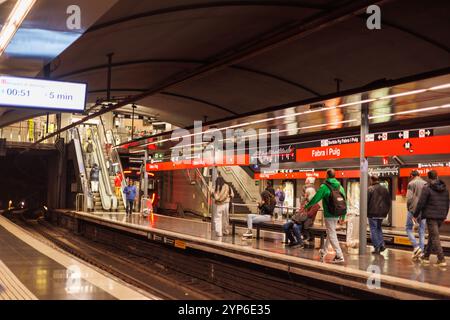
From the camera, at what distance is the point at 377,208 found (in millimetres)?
9375

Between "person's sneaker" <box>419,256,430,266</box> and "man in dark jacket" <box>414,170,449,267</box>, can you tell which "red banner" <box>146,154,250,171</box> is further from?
"man in dark jacket" <box>414,170,449,267</box>

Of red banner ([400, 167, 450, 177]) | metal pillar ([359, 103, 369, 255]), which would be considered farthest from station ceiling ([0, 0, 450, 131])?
red banner ([400, 167, 450, 177])

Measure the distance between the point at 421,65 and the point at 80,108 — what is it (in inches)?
277

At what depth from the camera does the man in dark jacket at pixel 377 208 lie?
9336mm

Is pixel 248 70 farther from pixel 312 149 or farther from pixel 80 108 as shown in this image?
pixel 80 108

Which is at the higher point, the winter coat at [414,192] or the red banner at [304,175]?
the red banner at [304,175]

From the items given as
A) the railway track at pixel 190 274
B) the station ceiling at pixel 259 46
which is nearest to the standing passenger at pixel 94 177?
the railway track at pixel 190 274

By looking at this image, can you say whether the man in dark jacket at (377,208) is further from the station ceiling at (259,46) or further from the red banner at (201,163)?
the red banner at (201,163)

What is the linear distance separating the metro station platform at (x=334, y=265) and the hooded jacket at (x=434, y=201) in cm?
84

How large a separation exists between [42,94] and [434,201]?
6930 millimetres

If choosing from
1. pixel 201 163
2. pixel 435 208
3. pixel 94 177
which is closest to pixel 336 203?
pixel 435 208

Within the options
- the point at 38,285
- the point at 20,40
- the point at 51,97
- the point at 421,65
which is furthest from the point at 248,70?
the point at 38,285

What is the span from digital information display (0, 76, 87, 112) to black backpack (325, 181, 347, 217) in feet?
15.6

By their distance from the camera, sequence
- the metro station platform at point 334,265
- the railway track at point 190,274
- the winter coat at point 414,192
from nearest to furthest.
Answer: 1. the metro station platform at point 334,265
2. the railway track at point 190,274
3. the winter coat at point 414,192
